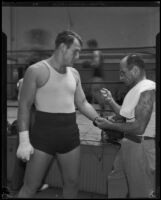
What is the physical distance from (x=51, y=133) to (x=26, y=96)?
29 centimetres

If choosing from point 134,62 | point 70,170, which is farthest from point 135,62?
point 70,170

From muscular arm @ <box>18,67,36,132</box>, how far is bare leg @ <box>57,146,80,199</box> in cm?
33

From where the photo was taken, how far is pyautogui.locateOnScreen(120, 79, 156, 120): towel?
2006 millimetres

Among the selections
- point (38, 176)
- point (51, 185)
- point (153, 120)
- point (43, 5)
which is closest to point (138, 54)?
point (153, 120)

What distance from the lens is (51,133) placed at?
1.99 meters

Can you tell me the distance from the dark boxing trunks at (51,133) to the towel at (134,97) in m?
0.40

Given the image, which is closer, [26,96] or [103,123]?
[26,96]

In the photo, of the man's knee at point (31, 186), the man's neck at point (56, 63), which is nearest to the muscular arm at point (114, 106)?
the man's neck at point (56, 63)

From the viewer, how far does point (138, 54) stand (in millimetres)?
2227

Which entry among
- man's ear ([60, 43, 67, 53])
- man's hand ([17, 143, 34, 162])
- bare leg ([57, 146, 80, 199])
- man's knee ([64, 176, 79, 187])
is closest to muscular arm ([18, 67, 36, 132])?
man's hand ([17, 143, 34, 162])

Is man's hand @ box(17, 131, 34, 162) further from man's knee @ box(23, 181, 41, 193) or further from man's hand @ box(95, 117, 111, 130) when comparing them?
man's hand @ box(95, 117, 111, 130)

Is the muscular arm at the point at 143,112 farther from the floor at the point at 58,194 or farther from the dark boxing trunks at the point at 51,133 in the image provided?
the floor at the point at 58,194

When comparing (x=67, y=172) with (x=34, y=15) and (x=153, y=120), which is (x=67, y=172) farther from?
(x=34, y=15)

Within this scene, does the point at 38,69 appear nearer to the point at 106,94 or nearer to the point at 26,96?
the point at 26,96
